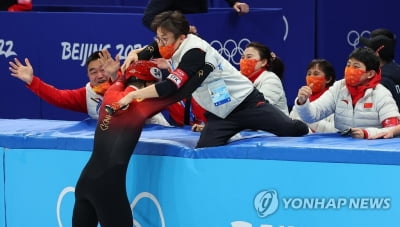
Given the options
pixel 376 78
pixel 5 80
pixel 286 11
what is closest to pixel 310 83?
pixel 376 78

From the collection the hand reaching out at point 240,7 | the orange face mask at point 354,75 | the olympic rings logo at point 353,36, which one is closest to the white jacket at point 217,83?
the orange face mask at point 354,75

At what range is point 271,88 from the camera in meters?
7.17

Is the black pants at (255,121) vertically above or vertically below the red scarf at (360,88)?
below

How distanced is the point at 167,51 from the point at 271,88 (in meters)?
1.22

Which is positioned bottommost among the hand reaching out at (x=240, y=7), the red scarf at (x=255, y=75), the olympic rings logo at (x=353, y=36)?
the olympic rings logo at (x=353, y=36)

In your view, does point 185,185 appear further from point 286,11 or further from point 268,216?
point 286,11

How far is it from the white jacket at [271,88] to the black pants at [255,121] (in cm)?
80

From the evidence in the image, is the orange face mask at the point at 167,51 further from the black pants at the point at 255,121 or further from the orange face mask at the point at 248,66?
the orange face mask at the point at 248,66

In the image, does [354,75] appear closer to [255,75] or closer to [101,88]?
[255,75]

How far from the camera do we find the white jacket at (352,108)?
631 cm

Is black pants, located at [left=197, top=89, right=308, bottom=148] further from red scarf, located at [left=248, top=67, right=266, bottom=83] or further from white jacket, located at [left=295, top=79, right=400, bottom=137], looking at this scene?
red scarf, located at [left=248, top=67, right=266, bottom=83]

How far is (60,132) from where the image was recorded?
649 cm

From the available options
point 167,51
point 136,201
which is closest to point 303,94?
point 167,51

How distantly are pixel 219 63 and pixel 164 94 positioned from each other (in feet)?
1.34
